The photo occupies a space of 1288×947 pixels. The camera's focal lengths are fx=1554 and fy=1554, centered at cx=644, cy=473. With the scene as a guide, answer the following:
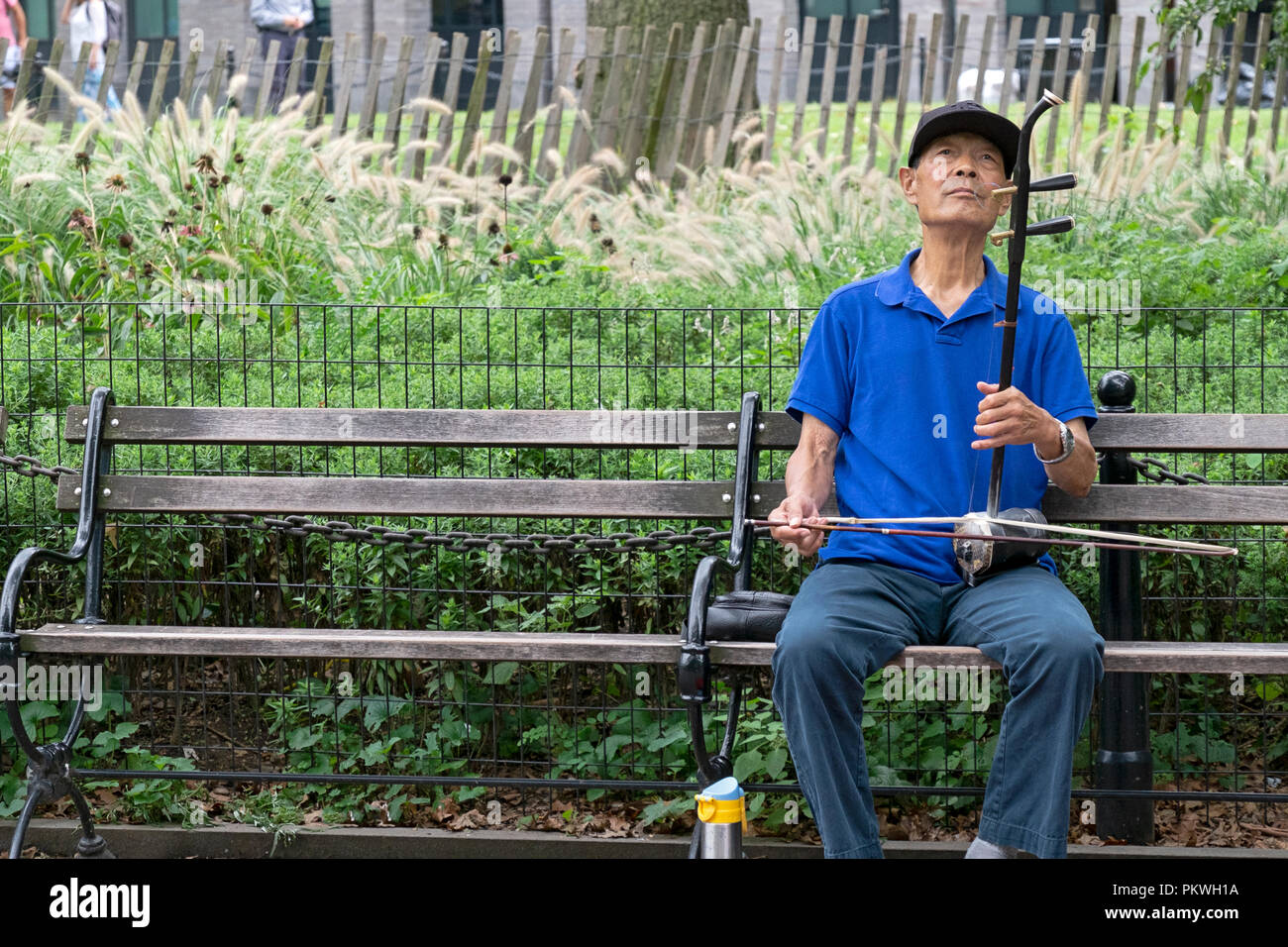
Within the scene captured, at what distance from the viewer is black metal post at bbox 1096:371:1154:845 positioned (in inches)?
166

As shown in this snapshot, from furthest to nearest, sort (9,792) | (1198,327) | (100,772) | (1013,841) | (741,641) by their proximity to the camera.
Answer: (1198,327) → (9,792) → (100,772) → (741,641) → (1013,841)

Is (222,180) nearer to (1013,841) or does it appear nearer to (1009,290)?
(1009,290)

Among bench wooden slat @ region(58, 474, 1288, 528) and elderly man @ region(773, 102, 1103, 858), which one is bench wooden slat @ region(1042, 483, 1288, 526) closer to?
bench wooden slat @ region(58, 474, 1288, 528)

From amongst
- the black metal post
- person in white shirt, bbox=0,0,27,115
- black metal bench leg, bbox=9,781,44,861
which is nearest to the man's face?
the black metal post

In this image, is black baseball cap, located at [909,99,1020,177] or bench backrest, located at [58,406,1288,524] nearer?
black baseball cap, located at [909,99,1020,177]

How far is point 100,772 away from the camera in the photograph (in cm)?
446

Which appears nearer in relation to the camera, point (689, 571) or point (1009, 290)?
point (1009, 290)

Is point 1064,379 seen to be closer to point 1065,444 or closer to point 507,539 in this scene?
point 1065,444

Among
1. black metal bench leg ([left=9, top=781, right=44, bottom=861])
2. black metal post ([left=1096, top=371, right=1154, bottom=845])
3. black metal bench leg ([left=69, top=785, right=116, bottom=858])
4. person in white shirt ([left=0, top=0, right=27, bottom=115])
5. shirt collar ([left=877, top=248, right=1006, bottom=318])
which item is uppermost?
person in white shirt ([left=0, top=0, right=27, bottom=115])

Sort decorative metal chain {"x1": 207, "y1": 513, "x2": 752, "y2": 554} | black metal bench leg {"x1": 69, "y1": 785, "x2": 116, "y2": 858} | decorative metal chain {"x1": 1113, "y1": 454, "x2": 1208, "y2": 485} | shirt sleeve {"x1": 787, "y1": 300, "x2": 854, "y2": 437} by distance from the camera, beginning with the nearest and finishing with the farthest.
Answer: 1. shirt sleeve {"x1": 787, "y1": 300, "x2": 854, "y2": 437}
2. black metal bench leg {"x1": 69, "y1": 785, "x2": 116, "y2": 858}
3. decorative metal chain {"x1": 207, "y1": 513, "x2": 752, "y2": 554}
4. decorative metal chain {"x1": 1113, "y1": 454, "x2": 1208, "y2": 485}

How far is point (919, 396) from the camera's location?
13.0ft

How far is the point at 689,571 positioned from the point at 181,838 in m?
1.72

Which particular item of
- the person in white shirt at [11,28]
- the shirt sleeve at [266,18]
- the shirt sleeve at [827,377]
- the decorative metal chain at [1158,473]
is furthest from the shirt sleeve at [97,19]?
the decorative metal chain at [1158,473]

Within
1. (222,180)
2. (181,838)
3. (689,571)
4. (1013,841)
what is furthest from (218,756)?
(222,180)
